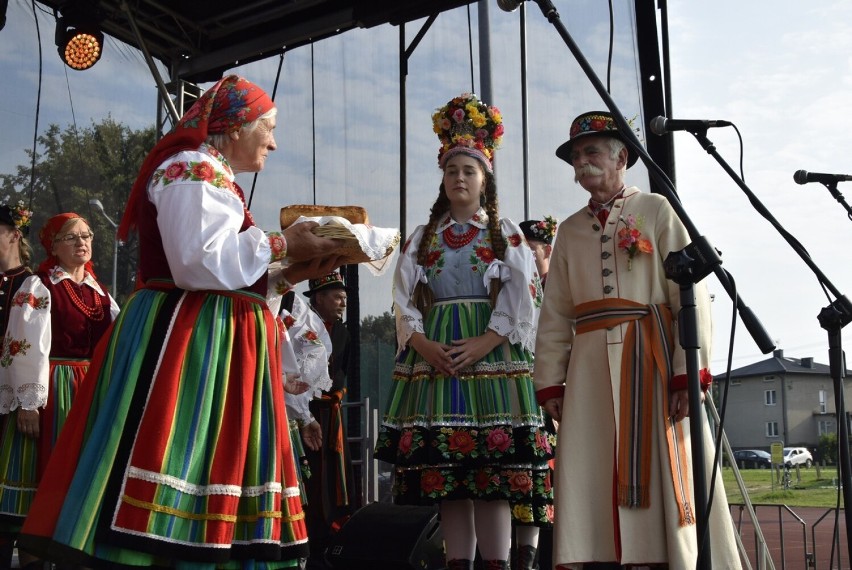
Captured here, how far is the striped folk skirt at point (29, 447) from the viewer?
4.31 m

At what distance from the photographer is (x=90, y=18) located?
6344 millimetres

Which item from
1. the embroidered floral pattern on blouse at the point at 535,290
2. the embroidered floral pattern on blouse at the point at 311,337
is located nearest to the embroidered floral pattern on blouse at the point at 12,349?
the embroidered floral pattern on blouse at the point at 311,337

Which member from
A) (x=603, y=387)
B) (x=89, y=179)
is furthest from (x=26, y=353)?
(x=89, y=179)

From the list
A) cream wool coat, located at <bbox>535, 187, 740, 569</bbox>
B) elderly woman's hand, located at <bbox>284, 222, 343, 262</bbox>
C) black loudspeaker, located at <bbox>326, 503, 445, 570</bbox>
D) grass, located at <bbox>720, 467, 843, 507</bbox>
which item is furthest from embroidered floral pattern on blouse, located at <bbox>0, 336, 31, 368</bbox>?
grass, located at <bbox>720, 467, 843, 507</bbox>

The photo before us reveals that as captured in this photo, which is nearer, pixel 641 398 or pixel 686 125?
pixel 686 125

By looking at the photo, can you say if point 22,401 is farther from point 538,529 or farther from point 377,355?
point 377,355

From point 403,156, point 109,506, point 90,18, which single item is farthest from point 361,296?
point 109,506

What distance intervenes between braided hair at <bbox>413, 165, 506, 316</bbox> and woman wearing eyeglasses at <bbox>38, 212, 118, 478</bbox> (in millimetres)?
1842

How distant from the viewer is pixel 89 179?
24.0 ft

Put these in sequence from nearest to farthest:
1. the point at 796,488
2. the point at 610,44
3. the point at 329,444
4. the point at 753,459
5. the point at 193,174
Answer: the point at 193,174 < the point at 329,444 < the point at 610,44 < the point at 796,488 < the point at 753,459

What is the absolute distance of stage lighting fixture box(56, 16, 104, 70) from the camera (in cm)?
634

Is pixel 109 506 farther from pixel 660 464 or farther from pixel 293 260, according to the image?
pixel 660 464

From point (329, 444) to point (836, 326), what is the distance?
3.58 meters

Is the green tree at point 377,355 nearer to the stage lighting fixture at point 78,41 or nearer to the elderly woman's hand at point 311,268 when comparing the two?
the stage lighting fixture at point 78,41
